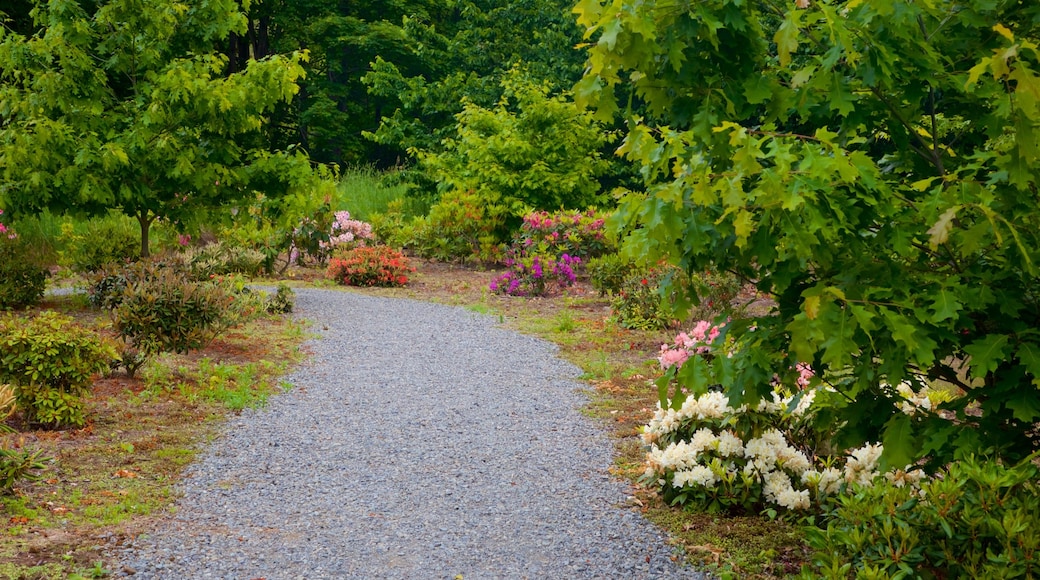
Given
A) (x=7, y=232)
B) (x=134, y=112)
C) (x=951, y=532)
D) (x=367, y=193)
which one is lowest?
(x=7, y=232)

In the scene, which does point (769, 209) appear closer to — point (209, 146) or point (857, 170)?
point (857, 170)

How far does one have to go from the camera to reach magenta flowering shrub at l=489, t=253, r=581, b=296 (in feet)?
42.0

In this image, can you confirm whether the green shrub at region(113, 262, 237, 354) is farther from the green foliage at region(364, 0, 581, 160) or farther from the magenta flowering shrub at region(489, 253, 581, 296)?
the green foliage at region(364, 0, 581, 160)

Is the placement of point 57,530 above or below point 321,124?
below

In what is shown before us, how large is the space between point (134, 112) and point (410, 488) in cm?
702

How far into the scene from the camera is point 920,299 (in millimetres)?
2666

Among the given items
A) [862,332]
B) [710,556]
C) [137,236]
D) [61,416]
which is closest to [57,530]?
[61,416]

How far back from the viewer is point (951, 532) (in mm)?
2791

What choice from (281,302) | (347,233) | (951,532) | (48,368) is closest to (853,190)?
(951,532)


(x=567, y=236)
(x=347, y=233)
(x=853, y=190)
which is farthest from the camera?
(x=347, y=233)

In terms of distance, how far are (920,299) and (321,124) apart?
1036 inches

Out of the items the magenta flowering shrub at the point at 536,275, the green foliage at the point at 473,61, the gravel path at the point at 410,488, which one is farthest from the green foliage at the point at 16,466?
the green foliage at the point at 473,61

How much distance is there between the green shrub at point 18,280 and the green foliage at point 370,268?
4.52 m

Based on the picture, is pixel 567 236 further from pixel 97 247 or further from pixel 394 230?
pixel 97 247
